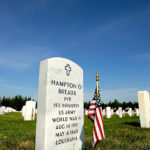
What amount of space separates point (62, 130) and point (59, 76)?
1.31m

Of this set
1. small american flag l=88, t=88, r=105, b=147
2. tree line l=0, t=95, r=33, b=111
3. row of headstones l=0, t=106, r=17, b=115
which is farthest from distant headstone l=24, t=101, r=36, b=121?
tree line l=0, t=95, r=33, b=111

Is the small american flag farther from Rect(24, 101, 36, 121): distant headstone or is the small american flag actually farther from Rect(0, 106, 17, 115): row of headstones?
Rect(0, 106, 17, 115): row of headstones

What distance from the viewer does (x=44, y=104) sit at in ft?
11.0

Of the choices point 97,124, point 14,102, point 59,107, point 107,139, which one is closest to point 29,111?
point 107,139

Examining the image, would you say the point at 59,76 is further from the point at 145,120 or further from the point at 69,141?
the point at 145,120

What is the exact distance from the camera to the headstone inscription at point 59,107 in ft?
10.9

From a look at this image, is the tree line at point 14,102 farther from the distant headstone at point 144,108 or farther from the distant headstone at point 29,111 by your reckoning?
the distant headstone at point 144,108

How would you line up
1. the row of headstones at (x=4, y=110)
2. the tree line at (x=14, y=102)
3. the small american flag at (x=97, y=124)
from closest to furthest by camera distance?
the small american flag at (x=97, y=124)
the row of headstones at (x=4, y=110)
the tree line at (x=14, y=102)

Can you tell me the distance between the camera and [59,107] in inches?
144

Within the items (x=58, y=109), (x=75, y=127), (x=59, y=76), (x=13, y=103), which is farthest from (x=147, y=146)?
(x=13, y=103)

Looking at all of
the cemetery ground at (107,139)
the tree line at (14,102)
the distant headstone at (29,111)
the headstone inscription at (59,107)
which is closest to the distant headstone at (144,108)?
the cemetery ground at (107,139)

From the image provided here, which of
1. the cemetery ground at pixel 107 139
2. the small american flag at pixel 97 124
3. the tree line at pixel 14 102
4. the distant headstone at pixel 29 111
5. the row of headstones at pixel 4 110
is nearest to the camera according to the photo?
the small american flag at pixel 97 124

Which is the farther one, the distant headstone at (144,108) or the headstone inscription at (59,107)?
the distant headstone at (144,108)

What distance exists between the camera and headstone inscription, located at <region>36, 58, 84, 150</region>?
334cm
